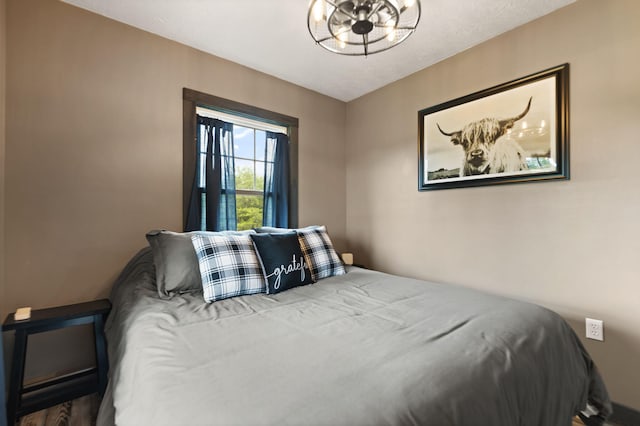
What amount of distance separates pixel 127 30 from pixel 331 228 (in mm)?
2439

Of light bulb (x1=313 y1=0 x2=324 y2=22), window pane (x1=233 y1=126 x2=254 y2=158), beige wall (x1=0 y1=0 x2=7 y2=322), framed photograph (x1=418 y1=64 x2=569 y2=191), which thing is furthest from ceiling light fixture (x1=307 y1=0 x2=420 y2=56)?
beige wall (x1=0 y1=0 x2=7 y2=322)

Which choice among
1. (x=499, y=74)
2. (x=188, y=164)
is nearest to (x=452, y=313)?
(x=499, y=74)

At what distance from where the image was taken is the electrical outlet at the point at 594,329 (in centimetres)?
175

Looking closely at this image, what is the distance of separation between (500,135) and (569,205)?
68 centimetres

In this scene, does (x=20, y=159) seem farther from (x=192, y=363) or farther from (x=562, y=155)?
(x=562, y=155)

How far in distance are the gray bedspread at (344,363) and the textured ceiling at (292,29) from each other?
72.8 inches

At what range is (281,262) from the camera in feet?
6.13

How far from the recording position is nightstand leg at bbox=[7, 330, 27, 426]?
1.41 meters

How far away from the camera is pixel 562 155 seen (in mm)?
1891

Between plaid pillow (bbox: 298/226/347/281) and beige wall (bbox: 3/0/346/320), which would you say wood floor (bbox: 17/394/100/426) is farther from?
plaid pillow (bbox: 298/226/347/281)

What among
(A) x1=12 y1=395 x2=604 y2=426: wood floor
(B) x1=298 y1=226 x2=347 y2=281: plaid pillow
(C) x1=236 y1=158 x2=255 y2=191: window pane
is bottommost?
(A) x1=12 y1=395 x2=604 y2=426: wood floor

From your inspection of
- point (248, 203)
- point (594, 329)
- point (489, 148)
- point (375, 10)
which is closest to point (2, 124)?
point (248, 203)

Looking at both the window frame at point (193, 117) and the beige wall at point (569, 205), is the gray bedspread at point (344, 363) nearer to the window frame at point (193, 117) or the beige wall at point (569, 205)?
the beige wall at point (569, 205)

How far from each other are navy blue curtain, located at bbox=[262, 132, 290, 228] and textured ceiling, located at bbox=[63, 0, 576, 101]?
66 centimetres
